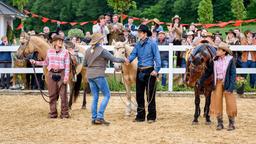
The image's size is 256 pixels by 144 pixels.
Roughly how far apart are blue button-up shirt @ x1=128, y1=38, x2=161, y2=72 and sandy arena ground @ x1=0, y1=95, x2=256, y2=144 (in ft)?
4.27

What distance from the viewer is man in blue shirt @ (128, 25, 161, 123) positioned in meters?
11.7

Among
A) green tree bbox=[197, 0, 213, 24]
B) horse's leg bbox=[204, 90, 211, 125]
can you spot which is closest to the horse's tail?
horse's leg bbox=[204, 90, 211, 125]

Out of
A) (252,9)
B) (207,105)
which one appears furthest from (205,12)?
(207,105)

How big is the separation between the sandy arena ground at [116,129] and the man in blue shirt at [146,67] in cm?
36

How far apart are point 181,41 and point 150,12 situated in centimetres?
4929

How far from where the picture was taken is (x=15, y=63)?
18328 millimetres

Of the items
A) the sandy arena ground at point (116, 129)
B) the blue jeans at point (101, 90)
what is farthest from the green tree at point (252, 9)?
the blue jeans at point (101, 90)

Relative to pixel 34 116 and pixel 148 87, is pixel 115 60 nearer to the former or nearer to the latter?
pixel 148 87

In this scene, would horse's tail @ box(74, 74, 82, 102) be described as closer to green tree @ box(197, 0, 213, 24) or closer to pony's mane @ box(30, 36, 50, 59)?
pony's mane @ box(30, 36, 50, 59)

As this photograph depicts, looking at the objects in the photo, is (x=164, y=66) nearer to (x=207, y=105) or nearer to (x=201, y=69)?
(x=207, y=105)

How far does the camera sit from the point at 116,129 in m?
11.0

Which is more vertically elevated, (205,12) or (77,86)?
(205,12)

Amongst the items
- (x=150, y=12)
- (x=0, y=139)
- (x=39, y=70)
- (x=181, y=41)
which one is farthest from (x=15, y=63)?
(x=150, y=12)

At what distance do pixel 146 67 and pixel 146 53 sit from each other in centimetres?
30
